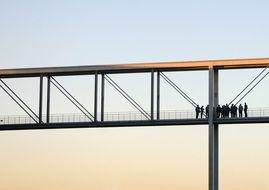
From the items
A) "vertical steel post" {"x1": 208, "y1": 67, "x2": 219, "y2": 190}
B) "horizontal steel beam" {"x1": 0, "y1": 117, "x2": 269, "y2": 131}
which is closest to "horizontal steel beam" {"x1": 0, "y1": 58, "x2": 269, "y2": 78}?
"vertical steel post" {"x1": 208, "y1": 67, "x2": 219, "y2": 190}

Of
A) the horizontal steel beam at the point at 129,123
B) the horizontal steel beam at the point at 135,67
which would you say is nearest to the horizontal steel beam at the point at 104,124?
the horizontal steel beam at the point at 129,123

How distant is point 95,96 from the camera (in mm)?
68750

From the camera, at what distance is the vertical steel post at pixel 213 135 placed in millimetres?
64375

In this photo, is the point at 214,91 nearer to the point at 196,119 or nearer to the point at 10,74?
the point at 196,119

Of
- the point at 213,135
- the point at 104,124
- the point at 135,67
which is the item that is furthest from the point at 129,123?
the point at 213,135

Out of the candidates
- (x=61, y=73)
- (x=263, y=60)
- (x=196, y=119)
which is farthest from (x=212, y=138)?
(x=61, y=73)

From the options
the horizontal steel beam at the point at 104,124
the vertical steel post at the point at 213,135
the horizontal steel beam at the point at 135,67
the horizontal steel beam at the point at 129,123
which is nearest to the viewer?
the horizontal steel beam at the point at 135,67

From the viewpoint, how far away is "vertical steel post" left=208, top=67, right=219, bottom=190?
2534 inches

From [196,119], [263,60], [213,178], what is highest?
[263,60]

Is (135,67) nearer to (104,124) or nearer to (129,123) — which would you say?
(129,123)

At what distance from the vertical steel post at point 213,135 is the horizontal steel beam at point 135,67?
97 centimetres

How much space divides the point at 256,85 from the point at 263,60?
2.96 metres

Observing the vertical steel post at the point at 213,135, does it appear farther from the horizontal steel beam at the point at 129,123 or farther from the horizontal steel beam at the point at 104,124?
the horizontal steel beam at the point at 104,124

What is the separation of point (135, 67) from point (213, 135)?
24.5 ft
